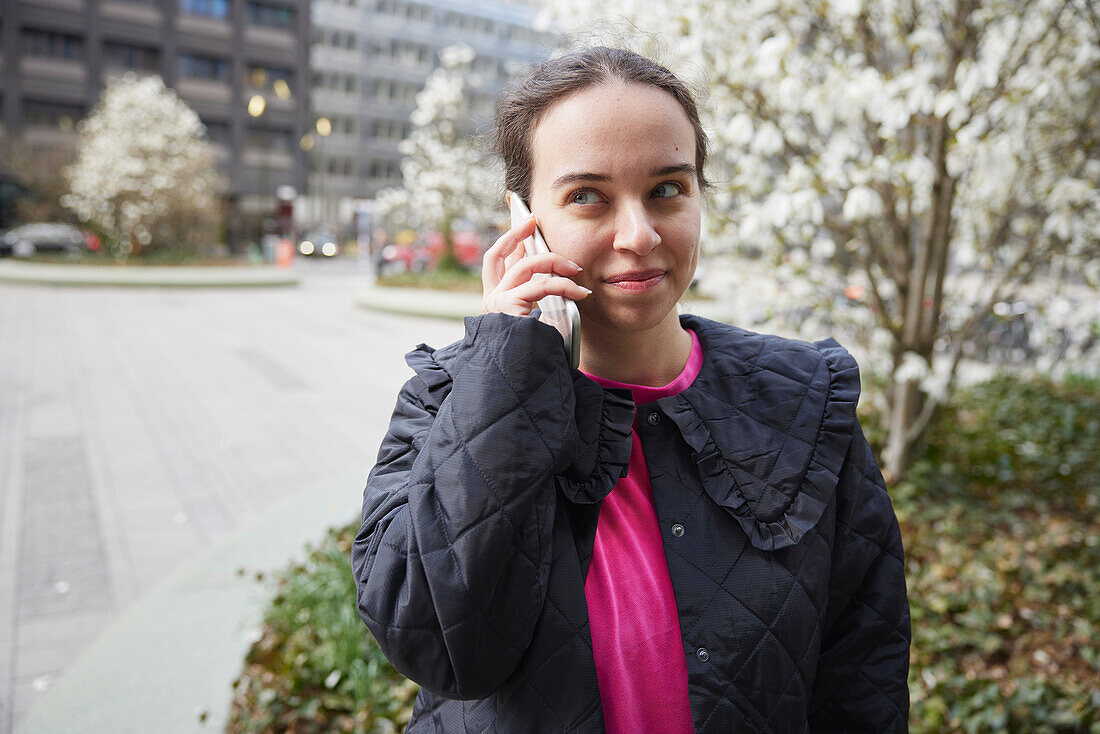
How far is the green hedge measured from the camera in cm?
306

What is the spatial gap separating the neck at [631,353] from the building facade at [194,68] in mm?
46738

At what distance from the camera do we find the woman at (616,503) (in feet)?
3.95

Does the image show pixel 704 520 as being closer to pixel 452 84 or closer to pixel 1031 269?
pixel 1031 269

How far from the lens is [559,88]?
1327 millimetres

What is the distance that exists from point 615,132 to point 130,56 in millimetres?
59194

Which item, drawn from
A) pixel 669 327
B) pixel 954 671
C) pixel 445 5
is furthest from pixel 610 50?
pixel 445 5

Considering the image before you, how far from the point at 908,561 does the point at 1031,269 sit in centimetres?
224

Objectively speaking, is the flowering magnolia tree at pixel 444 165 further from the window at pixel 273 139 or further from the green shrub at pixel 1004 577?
the window at pixel 273 139

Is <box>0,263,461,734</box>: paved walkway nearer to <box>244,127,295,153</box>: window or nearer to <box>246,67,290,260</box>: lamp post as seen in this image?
<box>246,67,290,260</box>: lamp post

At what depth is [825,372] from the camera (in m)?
1.52

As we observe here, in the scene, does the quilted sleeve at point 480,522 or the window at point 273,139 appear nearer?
the quilted sleeve at point 480,522

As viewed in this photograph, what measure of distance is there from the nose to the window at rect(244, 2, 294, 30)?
201ft

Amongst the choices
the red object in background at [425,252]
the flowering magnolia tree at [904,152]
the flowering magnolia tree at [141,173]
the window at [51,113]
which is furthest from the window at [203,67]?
the flowering magnolia tree at [904,152]

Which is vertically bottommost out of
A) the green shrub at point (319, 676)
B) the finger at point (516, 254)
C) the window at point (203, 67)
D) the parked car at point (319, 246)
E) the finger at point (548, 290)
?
the parked car at point (319, 246)
